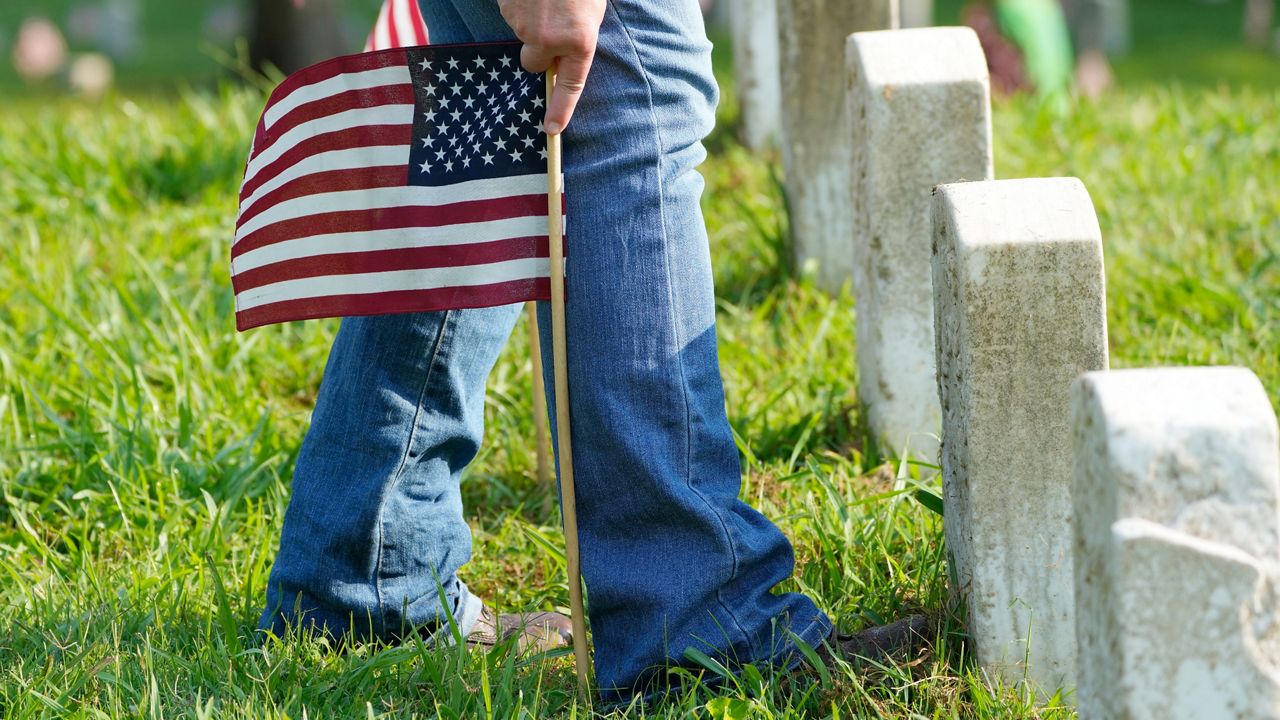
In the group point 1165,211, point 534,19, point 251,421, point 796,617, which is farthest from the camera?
point 1165,211

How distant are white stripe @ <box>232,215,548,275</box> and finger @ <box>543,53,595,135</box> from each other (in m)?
0.16

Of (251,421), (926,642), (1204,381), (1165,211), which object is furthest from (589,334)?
(1165,211)

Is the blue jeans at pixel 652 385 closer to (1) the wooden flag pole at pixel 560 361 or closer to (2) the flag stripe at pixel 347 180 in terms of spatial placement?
(1) the wooden flag pole at pixel 560 361

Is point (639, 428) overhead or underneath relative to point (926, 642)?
overhead

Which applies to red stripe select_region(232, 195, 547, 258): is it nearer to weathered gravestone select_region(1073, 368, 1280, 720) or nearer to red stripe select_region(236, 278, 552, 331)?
red stripe select_region(236, 278, 552, 331)

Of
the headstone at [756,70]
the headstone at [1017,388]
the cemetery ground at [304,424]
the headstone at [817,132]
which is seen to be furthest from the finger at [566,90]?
the headstone at [756,70]

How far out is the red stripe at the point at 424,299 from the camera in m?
1.90

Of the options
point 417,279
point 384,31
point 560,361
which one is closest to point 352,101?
point 417,279

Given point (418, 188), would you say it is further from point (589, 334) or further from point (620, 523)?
point (620, 523)

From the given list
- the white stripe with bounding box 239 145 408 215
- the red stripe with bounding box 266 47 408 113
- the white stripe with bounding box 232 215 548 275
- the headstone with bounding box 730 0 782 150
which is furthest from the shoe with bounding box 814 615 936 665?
the headstone with bounding box 730 0 782 150

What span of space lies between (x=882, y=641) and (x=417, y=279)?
857 mm

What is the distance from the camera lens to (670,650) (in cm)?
186

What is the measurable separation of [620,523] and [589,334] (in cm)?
26

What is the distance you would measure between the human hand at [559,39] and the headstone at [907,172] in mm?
942
